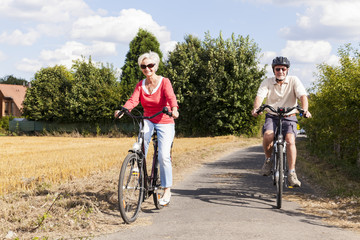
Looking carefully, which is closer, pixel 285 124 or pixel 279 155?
pixel 279 155

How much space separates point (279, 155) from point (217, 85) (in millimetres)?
23784

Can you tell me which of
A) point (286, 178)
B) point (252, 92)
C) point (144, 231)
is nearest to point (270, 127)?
point (286, 178)

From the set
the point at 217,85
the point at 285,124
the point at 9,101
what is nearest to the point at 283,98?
the point at 285,124

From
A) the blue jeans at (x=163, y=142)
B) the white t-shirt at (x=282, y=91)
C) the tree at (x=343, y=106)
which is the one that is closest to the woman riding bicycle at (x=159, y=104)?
the blue jeans at (x=163, y=142)

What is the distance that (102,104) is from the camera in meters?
34.1

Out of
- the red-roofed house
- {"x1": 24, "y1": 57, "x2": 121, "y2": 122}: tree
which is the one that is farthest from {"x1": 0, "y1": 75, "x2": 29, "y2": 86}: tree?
{"x1": 24, "y1": 57, "x2": 121, "y2": 122}: tree

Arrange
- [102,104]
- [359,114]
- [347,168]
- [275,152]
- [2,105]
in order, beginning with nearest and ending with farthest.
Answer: [275,152]
[359,114]
[347,168]
[102,104]
[2,105]

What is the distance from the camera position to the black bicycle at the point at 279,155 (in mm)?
5605

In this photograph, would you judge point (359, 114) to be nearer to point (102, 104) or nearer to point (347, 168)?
point (347, 168)

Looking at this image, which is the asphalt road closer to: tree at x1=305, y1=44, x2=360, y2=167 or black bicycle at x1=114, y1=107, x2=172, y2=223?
black bicycle at x1=114, y1=107, x2=172, y2=223

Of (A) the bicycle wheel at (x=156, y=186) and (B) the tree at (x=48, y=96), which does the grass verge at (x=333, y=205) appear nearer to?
(A) the bicycle wheel at (x=156, y=186)

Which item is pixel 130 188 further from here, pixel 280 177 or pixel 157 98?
pixel 280 177

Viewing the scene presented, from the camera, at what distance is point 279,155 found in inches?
225

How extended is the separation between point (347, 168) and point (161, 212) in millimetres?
9642
